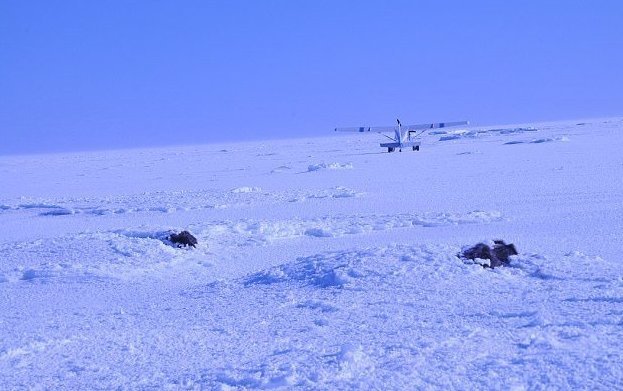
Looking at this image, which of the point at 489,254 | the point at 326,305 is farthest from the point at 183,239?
the point at 489,254

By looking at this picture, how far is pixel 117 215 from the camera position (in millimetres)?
14180

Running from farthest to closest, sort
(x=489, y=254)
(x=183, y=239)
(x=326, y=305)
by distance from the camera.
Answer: (x=183, y=239), (x=489, y=254), (x=326, y=305)

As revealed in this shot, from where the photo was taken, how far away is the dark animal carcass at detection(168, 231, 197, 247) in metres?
8.80

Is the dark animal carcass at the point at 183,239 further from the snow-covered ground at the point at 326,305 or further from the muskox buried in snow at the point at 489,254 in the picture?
the muskox buried in snow at the point at 489,254

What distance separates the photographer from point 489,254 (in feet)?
20.2

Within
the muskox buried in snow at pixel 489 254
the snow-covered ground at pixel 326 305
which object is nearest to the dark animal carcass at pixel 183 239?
the snow-covered ground at pixel 326 305

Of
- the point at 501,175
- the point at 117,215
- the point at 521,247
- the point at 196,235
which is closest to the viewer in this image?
the point at 521,247

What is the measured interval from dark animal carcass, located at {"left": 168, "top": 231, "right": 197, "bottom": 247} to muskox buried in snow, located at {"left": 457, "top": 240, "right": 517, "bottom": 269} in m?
4.04

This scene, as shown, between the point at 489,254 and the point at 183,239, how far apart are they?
172 inches

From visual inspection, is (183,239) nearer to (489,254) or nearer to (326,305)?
(326,305)

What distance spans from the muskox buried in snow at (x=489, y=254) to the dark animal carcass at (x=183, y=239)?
4.04 meters

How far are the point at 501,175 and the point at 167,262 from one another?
13252 millimetres

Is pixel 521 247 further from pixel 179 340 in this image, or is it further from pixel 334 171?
pixel 334 171

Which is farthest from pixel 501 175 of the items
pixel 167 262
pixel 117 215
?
pixel 167 262
